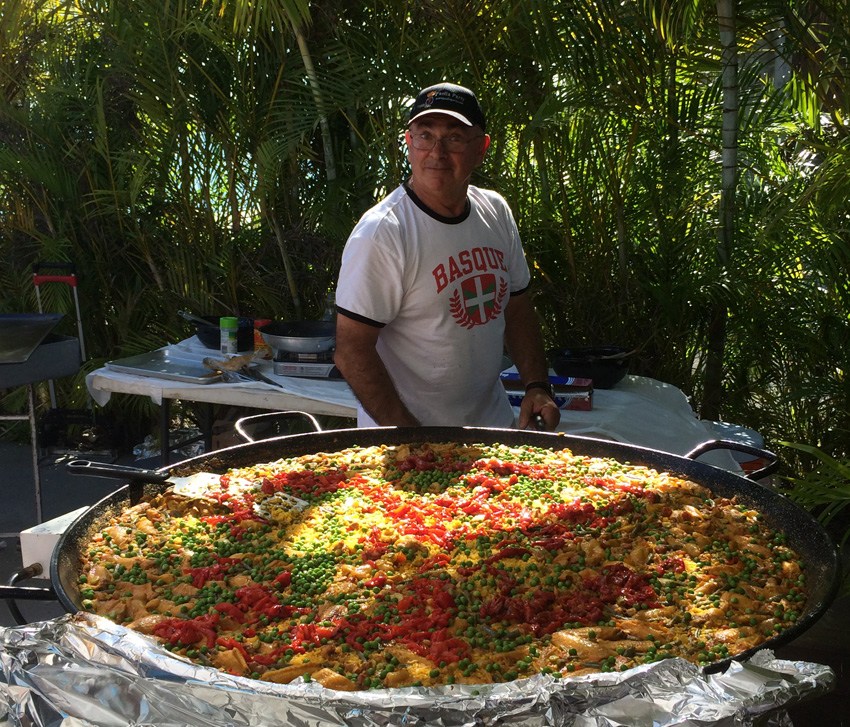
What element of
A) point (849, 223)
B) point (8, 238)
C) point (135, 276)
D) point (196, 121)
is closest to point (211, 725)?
point (849, 223)

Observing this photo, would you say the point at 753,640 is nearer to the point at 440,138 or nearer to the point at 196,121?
the point at 440,138

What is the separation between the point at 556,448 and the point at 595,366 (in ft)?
4.44

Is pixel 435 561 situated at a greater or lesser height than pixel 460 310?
lesser

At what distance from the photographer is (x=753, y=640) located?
1.62m

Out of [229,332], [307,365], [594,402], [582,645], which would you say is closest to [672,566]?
[582,645]

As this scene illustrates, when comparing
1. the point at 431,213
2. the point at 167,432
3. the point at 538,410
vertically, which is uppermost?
the point at 431,213

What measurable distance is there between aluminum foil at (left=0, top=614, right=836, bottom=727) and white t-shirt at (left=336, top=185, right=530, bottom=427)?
1.77 metres

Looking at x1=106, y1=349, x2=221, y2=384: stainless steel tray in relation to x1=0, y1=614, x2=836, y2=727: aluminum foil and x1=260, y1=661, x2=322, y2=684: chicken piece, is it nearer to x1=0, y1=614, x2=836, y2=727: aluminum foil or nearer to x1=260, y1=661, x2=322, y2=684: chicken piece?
x1=260, y1=661, x2=322, y2=684: chicken piece

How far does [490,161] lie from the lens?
16.5 ft

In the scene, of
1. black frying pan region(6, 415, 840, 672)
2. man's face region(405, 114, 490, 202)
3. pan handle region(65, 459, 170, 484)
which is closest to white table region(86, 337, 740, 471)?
black frying pan region(6, 415, 840, 672)

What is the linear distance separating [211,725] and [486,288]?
6.93 feet

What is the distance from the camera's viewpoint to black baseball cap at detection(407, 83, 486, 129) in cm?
292

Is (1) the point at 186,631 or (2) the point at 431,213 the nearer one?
(1) the point at 186,631

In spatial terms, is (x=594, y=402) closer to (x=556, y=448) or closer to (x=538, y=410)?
(x=538, y=410)
